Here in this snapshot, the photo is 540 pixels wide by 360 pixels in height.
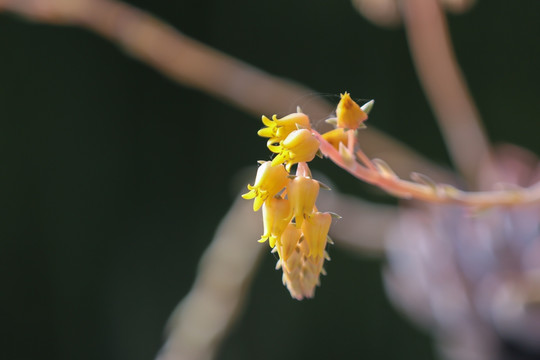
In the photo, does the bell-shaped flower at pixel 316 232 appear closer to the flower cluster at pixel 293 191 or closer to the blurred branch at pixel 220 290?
the flower cluster at pixel 293 191

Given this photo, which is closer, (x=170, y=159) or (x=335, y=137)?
(x=335, y=137)

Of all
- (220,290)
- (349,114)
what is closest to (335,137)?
(349,114)

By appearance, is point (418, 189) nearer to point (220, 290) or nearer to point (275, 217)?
point (275, 217)

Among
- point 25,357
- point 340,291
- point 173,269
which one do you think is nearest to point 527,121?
point 340,291

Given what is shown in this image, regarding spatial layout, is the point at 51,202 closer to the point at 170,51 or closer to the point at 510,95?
the point at 170,51

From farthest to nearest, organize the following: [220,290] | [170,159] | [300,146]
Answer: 1. [170,159]
2. [220,290]
3. [300,146]

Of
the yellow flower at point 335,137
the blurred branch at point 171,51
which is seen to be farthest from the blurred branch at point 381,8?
the yellow flower at point 335,137

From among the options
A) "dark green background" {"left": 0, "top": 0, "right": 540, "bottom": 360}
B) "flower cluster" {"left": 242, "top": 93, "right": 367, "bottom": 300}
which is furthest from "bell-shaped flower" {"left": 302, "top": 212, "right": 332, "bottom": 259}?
"dark green background" {"left": 0, "top": 0, "right": 540, "bottom": 360}
